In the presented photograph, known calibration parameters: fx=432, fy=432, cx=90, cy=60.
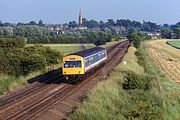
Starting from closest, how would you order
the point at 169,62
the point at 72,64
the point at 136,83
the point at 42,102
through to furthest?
the point at 42,102 → the point at 136,83 → the point at 72,64 → the point at 169,62

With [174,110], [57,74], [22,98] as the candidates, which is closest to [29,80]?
[57,74]

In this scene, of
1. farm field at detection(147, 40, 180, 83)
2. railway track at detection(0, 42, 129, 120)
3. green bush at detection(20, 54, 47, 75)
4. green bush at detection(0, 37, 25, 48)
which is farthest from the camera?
farm field at detection(147, 40, 180, 83)

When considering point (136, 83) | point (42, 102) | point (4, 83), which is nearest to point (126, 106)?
point (42, 102)

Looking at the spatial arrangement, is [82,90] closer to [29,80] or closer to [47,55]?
[29,80]

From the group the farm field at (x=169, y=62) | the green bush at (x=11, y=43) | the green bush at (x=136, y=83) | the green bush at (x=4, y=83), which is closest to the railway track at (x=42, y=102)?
the green bush at (x=4, y=83)

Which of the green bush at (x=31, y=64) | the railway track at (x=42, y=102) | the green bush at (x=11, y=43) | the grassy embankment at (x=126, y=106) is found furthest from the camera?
the green bush at (x=11, y=43)

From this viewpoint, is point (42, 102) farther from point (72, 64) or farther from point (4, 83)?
point (72, 64)

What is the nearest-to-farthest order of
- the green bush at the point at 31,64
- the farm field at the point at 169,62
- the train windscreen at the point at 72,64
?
the train windscreen at the point at 72,64, the green bush at the point at 31,64, the farm field at the point at 169,62

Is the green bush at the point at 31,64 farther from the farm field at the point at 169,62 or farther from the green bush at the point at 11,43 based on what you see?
the farm field at the point at 169,62

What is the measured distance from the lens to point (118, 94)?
968 inches

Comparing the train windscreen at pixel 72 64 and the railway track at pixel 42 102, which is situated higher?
the train windscreen at pixel 72 64

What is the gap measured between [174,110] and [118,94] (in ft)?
19.8

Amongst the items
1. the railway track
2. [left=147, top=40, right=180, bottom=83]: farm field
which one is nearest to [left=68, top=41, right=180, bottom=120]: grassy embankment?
the railway track

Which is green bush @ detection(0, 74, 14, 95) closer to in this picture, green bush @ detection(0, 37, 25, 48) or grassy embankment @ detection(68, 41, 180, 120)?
grassy embankment @ detection(68, 41, 180, 120)
